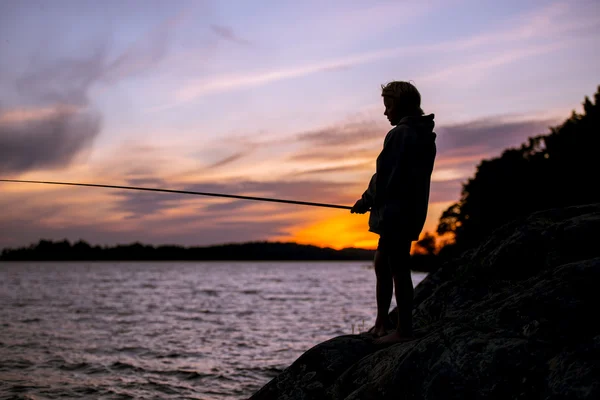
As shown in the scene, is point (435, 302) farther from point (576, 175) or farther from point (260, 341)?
point (576, 175)

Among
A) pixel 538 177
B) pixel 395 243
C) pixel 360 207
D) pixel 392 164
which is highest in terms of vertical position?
pixel 538 177

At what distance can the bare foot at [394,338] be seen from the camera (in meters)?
5.22

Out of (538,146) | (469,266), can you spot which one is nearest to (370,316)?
(469,266)

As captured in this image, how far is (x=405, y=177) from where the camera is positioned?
509 cm

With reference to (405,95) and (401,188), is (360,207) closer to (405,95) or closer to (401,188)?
(401,188)

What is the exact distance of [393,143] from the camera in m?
5.10

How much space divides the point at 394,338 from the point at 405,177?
141 centimetres

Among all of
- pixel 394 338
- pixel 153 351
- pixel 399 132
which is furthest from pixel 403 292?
pixel 153 351

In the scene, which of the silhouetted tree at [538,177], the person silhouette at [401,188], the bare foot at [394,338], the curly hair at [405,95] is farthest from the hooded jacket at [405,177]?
the silhouetted tree at [538,177]

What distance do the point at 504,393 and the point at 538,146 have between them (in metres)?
55.7

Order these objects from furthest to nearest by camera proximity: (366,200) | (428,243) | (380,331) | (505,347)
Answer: (428,243)
(380,331)
(366,200)
(505,347)

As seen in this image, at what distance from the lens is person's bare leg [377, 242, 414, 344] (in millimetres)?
5195

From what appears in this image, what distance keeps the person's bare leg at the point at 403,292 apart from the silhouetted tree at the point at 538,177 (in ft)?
Result: 103

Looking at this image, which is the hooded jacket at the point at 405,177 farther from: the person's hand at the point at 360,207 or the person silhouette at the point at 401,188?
the person's hand at the point at 360,207
